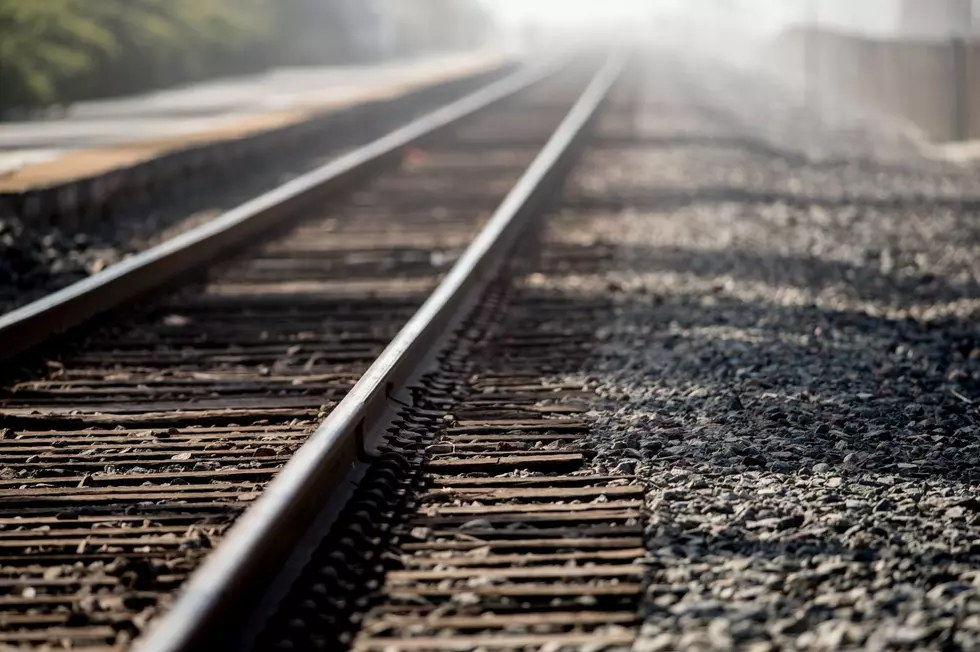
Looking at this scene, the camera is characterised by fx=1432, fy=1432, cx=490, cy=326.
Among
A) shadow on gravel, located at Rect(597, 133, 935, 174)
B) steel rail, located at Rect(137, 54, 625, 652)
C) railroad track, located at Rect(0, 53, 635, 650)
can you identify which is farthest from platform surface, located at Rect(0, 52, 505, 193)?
steel rail, located at Rect(137, 54, 625, 652)

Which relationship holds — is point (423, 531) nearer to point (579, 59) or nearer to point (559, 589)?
point (559, 589)

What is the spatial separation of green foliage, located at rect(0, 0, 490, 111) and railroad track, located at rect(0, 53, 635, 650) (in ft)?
30.8

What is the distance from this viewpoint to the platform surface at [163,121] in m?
10.7

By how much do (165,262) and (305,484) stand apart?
3971 millimetres

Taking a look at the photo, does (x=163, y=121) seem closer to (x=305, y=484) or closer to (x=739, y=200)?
(x=739, y=200)

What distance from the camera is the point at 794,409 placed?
4.73 meters

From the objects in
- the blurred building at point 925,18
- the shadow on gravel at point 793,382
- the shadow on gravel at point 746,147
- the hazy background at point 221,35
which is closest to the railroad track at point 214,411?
the shadow on gravel at point 793,382

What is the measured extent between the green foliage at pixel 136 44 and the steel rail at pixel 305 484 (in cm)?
1212

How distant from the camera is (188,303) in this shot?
6746 millimetres

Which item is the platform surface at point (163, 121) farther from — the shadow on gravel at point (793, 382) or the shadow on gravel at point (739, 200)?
the shadow on gravel at point (793, 382)

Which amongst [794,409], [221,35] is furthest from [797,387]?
[221,35]

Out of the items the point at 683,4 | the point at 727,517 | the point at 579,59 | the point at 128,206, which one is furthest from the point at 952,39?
the point at 683,4

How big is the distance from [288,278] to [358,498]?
386 cm

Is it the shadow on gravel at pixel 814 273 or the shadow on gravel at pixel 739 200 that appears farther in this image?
the shadow on gravel at pixel 739 200
